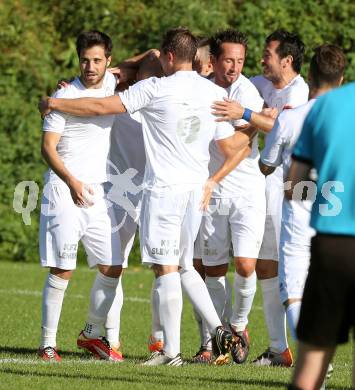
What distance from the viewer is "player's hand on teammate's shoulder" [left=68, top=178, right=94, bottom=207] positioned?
9125 millimetres

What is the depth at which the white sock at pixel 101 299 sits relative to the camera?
9.73m

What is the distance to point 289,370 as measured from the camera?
29.9ft

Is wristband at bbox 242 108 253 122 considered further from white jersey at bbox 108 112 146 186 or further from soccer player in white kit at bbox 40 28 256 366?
white jersey at bbox 108 112 146 186

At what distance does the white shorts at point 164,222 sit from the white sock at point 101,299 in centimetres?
82

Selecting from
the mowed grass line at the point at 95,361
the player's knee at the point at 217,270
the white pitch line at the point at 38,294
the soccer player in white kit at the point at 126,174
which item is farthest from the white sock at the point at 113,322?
the white pitch line at the point at 38,294

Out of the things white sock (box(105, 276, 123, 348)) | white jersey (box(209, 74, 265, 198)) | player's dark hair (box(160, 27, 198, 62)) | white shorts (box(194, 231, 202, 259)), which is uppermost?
player's dark hair (box(160, 27, 198, 62))

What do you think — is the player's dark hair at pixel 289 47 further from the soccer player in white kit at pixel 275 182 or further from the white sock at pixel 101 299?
the white sock at pixel 101 299

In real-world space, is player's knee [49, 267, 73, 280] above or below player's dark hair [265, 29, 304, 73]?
below

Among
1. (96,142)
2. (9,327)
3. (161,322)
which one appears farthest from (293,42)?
(9,327)

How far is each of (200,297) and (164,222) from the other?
72 centimetres

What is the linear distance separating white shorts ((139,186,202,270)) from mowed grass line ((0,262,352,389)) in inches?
33.0

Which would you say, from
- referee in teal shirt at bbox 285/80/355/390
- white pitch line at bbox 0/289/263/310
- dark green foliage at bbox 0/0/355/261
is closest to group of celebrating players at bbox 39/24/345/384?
referee in teal shirt at bbox 285/80/355/390

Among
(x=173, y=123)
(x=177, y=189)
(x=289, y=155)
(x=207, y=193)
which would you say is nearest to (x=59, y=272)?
(x=177, y=189)

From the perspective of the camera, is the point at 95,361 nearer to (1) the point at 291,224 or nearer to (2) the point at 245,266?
(2) the point at 245,266
